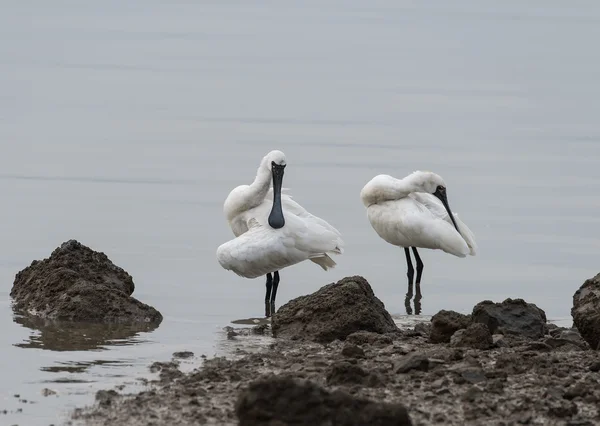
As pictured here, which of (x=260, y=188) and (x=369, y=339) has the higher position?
(x=260, y=188)

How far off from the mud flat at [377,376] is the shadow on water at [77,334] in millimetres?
1112

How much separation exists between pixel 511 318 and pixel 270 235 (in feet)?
12.8

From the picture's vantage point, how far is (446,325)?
1164 cm

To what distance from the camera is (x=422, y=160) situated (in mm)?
25469

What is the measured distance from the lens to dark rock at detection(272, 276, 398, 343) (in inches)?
476

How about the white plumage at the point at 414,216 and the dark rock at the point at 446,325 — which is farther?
the white plumage at the point at 414,216

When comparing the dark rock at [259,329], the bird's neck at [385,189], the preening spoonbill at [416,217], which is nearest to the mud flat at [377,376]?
the dark rock at [259,329]

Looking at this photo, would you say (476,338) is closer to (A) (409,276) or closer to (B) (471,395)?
(B) (471,395)

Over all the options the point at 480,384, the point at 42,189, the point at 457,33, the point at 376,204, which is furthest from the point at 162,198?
the point at 457,33

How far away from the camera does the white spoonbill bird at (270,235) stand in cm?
1511

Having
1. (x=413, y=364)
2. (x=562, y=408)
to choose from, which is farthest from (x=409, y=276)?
(x=562, y=408)

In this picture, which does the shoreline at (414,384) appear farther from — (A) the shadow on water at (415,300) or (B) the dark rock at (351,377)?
(A) the shadow on water at (415,300)

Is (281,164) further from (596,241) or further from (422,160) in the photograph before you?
(422,160)

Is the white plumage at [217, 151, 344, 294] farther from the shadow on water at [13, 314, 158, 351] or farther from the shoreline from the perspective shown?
the shoreline
